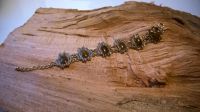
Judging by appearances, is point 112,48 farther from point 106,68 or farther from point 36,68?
point 36,68

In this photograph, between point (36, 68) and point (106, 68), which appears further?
point (36, 68)

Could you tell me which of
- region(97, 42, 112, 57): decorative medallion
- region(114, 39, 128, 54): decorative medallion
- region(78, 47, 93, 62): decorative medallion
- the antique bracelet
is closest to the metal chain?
Result: the antique bracelet

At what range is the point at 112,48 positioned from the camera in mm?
1361

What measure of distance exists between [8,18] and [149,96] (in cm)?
143

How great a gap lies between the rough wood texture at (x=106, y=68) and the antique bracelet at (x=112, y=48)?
1.1 inches

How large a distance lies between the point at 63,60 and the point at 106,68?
247mm

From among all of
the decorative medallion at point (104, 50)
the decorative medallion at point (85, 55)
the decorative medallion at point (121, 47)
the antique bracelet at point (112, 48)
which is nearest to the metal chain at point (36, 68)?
the antique bracelet at point (112, 48)

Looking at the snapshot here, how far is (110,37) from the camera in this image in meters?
1.41

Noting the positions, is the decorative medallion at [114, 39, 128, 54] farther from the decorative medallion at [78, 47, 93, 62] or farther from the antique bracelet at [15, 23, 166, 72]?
the decorative medallion at [78, 47, 93, 62]

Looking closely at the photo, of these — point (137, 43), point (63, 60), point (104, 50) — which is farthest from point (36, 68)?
point (137, 43)

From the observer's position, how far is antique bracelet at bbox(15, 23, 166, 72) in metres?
1.34

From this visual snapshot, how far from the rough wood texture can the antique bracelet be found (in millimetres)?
28

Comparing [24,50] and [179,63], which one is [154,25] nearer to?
[179,63]

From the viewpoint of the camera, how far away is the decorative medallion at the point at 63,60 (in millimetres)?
1378
